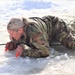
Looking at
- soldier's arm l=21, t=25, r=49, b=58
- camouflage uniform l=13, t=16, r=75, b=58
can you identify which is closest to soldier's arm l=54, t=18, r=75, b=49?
camouflage uniform l=13, t=16, r=75, b=58

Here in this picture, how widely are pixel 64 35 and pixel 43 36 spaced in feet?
1.57

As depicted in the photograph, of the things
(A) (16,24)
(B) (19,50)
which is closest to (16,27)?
(A) (16,24)

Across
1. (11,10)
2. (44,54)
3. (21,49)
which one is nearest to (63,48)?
(44,54)

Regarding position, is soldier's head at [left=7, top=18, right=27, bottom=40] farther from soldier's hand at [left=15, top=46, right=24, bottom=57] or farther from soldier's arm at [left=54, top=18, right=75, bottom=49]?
soldier's arm at [left=54, top=18, right=75, bottom=49]

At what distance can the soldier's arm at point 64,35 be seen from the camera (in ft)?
13.8

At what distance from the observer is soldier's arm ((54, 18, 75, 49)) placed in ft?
13.8

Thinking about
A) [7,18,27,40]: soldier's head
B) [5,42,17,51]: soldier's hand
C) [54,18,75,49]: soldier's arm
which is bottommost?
[5,42,17,51]: soldier's hand

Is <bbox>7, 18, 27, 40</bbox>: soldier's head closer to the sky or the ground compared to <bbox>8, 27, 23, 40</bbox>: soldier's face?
closer to the sky

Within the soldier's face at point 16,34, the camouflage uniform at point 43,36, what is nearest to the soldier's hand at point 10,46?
the camouflage uniform at point 43,36

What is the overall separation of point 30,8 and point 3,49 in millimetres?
4164

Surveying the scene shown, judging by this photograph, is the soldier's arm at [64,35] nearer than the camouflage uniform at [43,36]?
No

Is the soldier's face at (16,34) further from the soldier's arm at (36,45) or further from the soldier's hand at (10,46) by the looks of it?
the soldier's hand at (10,46)

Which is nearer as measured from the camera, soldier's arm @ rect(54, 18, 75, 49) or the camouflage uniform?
the camouflage uniform

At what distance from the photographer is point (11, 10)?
7.88 m
